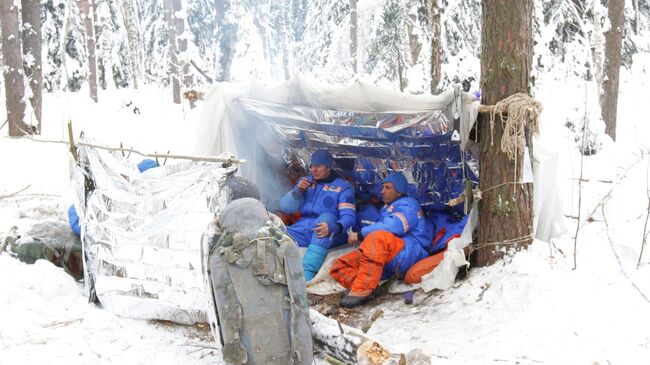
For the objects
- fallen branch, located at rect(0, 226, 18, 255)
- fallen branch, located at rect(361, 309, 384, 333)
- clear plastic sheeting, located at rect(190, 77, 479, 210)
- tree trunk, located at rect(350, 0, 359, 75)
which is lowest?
fallen branch, located at rect(361, 309, 384, 333)

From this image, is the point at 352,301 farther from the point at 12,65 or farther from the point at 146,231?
the point at 12,65

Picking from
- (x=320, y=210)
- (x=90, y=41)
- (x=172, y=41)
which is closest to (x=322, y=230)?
(x=320, y=210)

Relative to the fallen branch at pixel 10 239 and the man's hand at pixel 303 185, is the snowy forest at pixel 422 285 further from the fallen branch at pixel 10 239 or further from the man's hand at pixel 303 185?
the man's hand at pixel 303 185

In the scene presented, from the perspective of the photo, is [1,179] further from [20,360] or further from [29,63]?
[20,360]

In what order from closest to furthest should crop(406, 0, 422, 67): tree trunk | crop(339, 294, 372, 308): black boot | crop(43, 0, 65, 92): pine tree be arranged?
crop(339, 294, 372, 308): black boot, crop(406, 0, 422, 67): tree trunk, crop(43, 0, 65, 92): pine tree

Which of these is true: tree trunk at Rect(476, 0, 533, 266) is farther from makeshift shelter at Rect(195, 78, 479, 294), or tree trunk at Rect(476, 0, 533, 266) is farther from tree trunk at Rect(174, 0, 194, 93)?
tree trunk at Rect(174, 0, 194, 93)

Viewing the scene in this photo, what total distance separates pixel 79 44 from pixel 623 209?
20701 mm

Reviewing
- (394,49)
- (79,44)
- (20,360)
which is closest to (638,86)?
(394,49)

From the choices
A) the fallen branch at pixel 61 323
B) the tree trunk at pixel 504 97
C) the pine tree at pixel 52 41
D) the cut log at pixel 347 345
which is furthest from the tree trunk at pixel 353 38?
the cut log at pixel 347 345

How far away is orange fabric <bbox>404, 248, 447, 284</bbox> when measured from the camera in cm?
443

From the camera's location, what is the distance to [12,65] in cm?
938

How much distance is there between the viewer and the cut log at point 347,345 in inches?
117

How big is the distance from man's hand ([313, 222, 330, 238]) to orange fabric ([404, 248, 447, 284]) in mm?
938

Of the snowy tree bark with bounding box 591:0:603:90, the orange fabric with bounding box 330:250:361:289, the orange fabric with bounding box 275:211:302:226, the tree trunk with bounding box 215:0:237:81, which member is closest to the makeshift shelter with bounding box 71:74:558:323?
the orange fabric with bounding box 330:250:361:289
